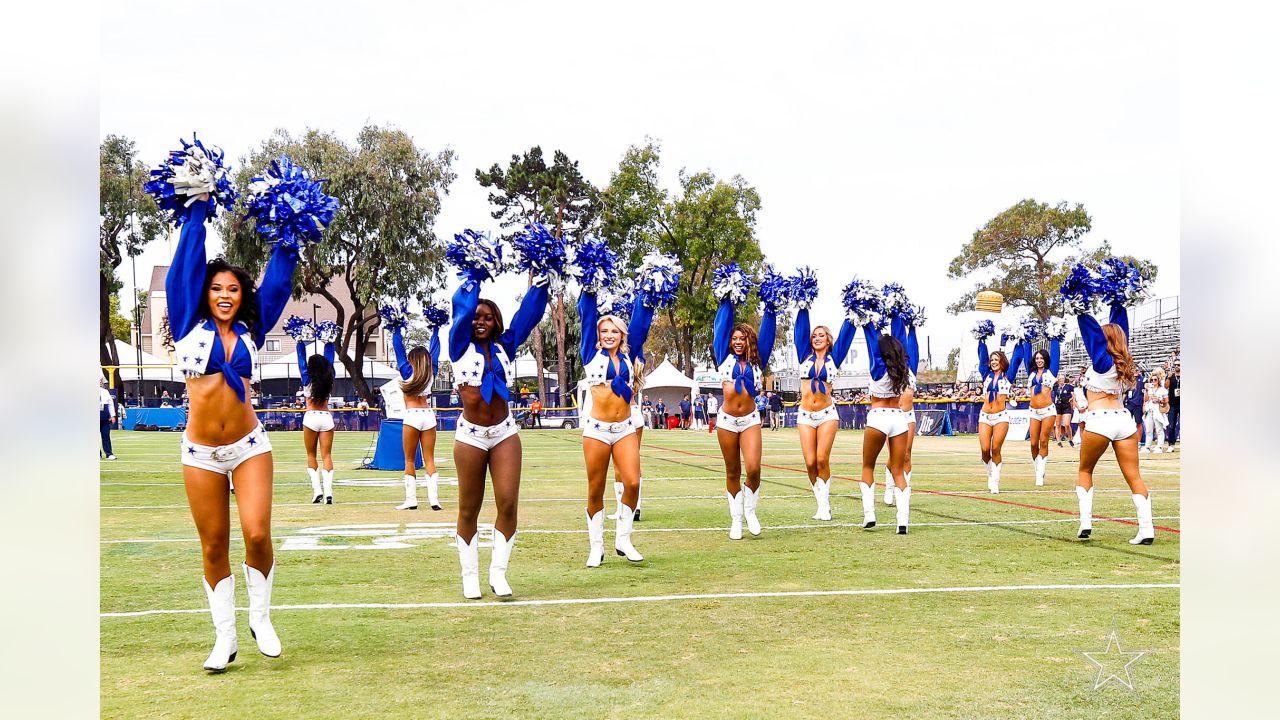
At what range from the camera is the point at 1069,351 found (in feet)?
178

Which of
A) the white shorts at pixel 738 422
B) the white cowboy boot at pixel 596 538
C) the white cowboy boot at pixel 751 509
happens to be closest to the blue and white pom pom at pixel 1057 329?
the white cowboy boot at pixel 751 509

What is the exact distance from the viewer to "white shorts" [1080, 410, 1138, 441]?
963cm

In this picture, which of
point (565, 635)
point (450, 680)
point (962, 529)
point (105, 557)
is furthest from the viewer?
point (962, 529)

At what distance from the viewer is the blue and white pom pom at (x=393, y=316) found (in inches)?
593

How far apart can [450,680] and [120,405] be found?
161 feet

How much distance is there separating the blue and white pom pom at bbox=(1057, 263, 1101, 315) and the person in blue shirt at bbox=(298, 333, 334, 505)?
29.6 ft

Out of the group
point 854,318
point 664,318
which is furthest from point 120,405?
point 854,318

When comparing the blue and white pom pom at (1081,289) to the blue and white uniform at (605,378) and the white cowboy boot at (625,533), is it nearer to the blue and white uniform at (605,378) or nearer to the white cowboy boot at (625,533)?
the blue and white uniform at (605,378)

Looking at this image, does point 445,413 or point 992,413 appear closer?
point 992,413

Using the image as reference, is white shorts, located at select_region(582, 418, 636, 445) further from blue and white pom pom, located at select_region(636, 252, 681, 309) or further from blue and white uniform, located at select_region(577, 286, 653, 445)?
blue and white pom pom, located at select_region(636, 252, 681, 309)

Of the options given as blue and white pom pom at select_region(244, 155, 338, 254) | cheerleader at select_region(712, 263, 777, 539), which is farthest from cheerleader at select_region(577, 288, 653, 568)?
blue and white pom pom at select_region(244, 155, 338, 254)

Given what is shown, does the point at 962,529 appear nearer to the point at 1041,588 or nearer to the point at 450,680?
the point at 1041,588

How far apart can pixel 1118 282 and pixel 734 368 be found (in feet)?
12.2

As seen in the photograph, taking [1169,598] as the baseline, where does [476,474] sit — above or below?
above
